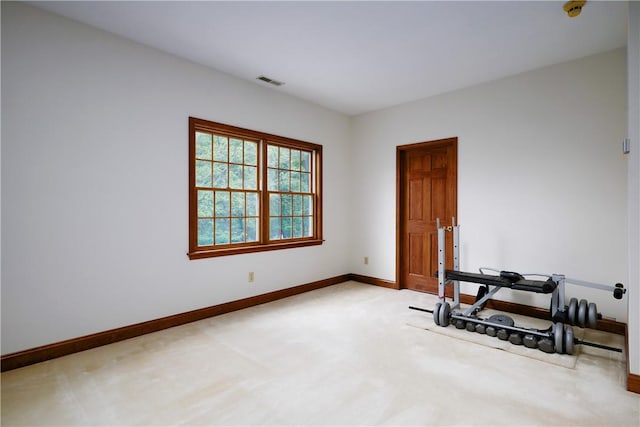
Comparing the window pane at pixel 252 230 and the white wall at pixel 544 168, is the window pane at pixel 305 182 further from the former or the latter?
the white wall at pixel 544 168

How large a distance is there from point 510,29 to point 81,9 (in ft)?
12.1

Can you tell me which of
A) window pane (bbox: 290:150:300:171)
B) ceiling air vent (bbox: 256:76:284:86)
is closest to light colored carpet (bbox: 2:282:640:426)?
window pane (bbox: 290:150:300:171)

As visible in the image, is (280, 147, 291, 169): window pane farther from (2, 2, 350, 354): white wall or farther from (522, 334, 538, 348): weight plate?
(522, 334, 538, 348): weight plate

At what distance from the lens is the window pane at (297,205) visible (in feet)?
16.4

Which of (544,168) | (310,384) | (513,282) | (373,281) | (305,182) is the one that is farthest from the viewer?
(373,281)

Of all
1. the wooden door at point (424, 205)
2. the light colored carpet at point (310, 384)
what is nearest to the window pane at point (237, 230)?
the light colored carpet at point (310, 384)

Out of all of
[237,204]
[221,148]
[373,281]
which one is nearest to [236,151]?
[221,148]

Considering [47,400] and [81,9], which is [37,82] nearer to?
[81,9]

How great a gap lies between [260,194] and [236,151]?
64 centimetres

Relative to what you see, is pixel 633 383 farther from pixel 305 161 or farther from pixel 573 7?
pixel 305 161

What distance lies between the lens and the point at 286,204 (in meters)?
4.87

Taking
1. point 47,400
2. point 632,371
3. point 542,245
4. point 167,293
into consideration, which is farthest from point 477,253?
point 47,400

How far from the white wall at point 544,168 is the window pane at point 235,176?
8.44ft

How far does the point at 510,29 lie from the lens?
2.99 m
